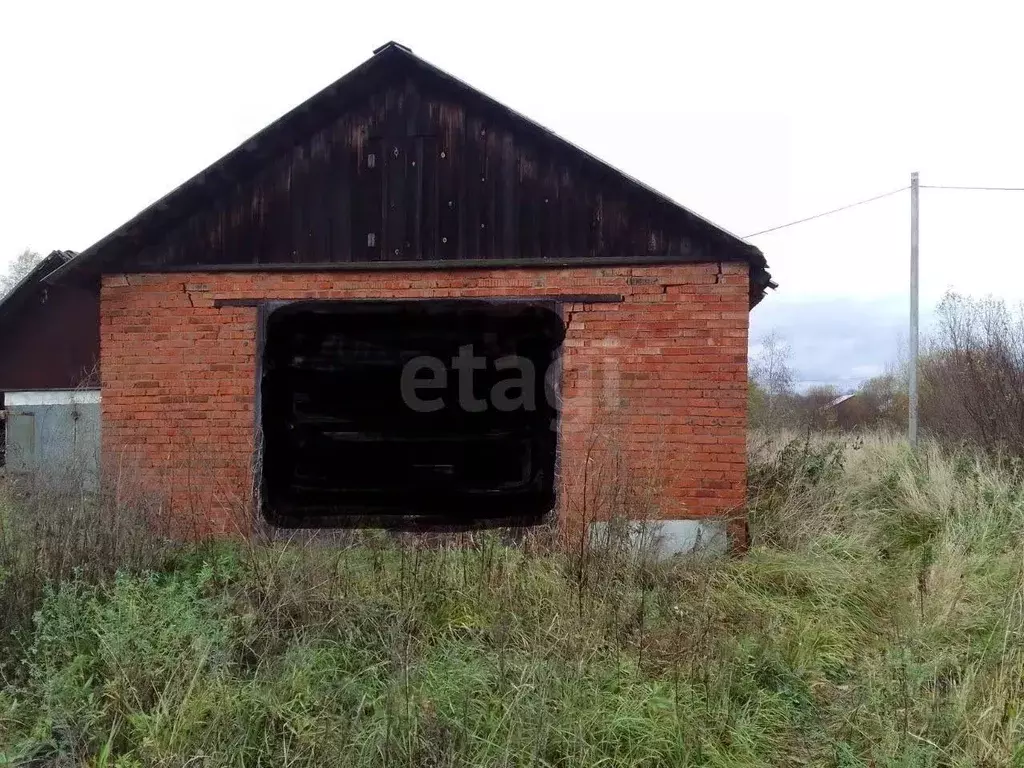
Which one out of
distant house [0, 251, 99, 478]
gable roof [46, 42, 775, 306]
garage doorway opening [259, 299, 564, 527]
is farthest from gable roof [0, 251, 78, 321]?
garage doorway opening [259, 299, 564, 527]

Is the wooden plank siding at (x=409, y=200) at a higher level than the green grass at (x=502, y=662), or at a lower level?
higher

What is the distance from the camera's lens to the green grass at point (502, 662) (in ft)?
8.91

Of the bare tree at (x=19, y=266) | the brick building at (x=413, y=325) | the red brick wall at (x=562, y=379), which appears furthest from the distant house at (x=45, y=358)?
the bare tree at (x=19, y=266)

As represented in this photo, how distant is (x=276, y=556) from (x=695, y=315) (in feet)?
13.0

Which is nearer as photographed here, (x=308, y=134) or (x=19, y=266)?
(x=308, y=134)

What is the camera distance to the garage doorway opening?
5715mm

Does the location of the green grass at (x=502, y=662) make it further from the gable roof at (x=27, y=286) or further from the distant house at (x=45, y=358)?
the gable roof at (x=27, y=286)

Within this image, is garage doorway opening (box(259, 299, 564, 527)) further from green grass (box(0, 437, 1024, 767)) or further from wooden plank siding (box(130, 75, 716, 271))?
green grass (box(0, 437, 1024, 767))

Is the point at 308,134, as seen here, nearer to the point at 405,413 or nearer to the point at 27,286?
the point at 405,413

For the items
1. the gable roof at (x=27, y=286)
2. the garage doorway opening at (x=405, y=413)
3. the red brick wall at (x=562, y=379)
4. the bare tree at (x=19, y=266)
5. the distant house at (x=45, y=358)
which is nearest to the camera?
A: the red brick wall at (x=562, y=379)

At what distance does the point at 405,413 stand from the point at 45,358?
746 centimetres

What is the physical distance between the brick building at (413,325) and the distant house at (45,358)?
14.1ft

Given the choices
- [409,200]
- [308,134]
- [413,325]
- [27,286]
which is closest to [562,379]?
[413,325]

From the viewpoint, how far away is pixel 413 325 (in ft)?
19.1
